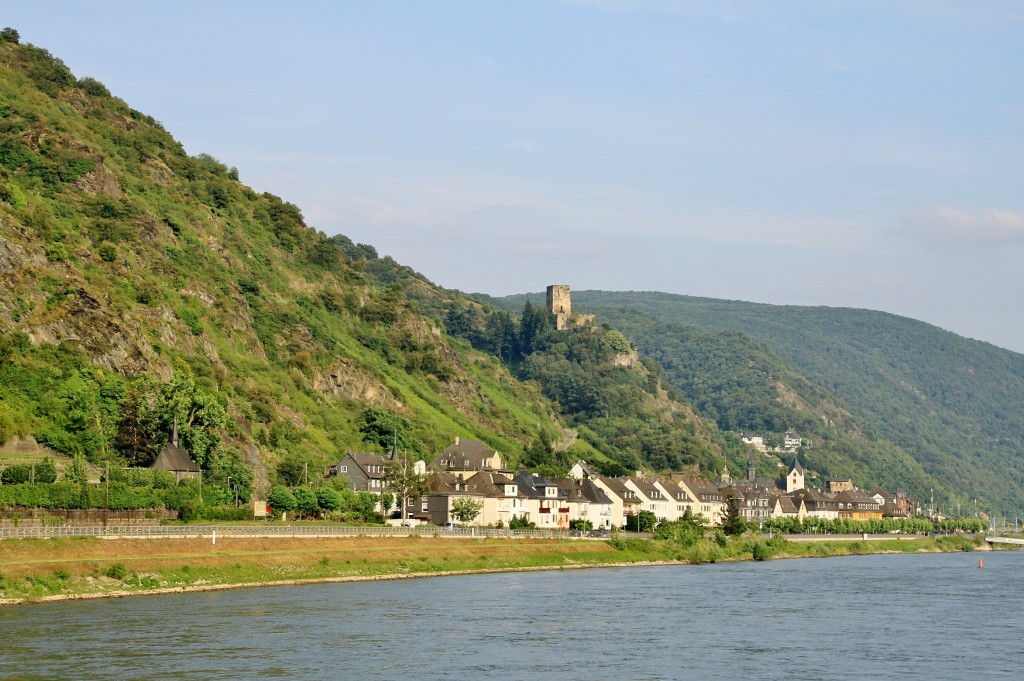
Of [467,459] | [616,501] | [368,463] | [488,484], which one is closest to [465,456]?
[467,459]

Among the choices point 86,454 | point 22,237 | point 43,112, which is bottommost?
point 86,454

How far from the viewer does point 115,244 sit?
16788 cm

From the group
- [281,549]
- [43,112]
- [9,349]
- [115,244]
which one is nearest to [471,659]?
[281,549]

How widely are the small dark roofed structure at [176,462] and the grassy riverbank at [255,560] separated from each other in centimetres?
1744

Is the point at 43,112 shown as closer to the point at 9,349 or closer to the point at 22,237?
the point at 22,237

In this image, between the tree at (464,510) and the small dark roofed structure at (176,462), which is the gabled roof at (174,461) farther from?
the tree at (464,510)

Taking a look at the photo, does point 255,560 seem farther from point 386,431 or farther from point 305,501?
point 386,431

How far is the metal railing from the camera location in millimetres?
93000

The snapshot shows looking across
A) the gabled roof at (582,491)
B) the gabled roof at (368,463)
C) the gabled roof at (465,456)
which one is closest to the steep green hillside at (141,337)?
the gabled roof at (368,463)

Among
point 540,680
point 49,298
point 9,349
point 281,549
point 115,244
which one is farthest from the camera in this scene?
point 115,244

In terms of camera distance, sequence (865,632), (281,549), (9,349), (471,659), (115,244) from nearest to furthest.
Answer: (471,659)
(865,632)
(281,549)
(9,349)
(115,244)

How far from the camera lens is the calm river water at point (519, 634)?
209 ft

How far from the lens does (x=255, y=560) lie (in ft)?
332

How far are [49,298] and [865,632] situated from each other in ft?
288
